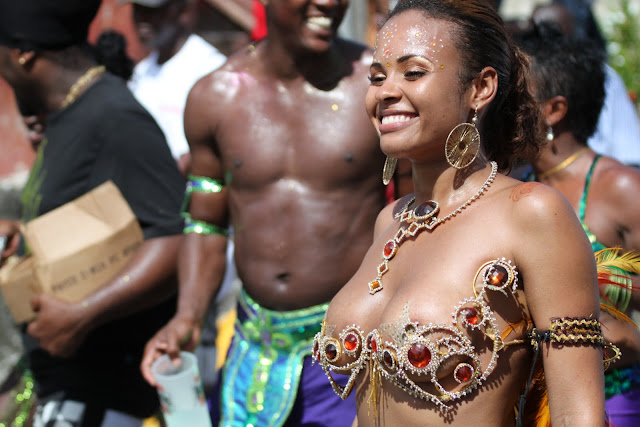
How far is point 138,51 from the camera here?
7.47 m

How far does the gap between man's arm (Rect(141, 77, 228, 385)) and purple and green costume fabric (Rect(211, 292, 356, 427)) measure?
0.74ft

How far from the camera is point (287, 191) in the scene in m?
2.98

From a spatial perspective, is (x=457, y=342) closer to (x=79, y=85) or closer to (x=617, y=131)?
(x=79, y=85)

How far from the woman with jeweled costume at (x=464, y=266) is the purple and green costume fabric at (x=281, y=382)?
759 mm

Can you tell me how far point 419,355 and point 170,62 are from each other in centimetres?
392

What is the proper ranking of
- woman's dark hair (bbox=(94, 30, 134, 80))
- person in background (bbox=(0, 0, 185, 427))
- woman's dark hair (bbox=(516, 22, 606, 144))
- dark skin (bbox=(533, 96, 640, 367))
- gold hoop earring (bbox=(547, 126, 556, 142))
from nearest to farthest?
dark skin (bbox=(533, 96, 640, 367)) → gold hoop earring (bbox=(547, 126, 556, 142)) → woman's dark hair (bbox=(516, 22, 606, 144)) → person in background (bbox=(0, 0, 185, 427)) → woman's dark hair (bbox=(94, 30, 134, 80))

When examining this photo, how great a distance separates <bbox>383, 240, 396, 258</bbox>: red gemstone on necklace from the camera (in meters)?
2.09

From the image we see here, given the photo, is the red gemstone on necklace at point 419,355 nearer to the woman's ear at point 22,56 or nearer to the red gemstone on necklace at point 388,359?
the red gemstone on necklace at point 388,359

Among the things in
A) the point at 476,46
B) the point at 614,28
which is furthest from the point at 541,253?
the point at 614,28

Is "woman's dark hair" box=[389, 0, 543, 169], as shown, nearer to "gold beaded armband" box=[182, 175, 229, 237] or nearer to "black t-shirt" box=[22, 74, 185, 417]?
"gold beaded armband" box=[182, 175, 229, 237]

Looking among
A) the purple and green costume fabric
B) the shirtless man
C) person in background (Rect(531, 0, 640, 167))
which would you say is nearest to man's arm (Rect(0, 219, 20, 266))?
the shirtless man

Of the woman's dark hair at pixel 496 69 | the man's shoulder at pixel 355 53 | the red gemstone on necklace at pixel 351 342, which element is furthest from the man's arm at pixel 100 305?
the woman's dark hair at pixel 496 69

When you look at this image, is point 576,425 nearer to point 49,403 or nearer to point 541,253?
point 541,253

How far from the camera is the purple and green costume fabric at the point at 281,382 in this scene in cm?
296
